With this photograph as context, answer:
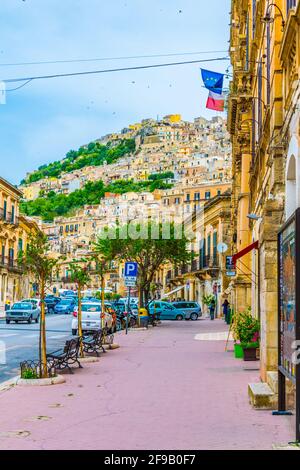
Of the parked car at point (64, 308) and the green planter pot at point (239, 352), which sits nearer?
the green planter pot at point (239, 352)

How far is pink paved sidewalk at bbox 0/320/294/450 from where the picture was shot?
845cm

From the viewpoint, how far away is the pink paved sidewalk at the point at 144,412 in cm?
845

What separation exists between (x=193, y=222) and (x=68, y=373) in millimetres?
55582

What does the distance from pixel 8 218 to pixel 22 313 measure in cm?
3821

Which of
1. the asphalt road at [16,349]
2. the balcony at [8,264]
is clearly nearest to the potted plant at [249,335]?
the asphalt road at [16,349]

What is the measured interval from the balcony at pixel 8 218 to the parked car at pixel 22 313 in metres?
33.5

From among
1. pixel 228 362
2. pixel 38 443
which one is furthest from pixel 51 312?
pixel 38 443

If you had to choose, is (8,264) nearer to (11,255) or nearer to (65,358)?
(11,255)

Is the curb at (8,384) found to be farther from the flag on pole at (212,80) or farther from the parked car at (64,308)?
the parked car at (64,308)

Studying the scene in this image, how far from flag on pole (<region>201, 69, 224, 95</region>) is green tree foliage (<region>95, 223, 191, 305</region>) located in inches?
760

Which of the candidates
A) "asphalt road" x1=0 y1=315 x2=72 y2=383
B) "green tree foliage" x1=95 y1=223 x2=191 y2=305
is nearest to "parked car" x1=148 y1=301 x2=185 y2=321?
"green tree foliage" x1=95 y1=223 x2=191 y2=305

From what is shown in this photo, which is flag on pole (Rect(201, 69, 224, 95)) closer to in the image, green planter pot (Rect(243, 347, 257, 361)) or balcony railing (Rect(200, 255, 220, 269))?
green planter pot (Rect(243, 347, 257, 361))

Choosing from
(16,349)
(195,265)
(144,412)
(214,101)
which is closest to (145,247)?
(214,101)

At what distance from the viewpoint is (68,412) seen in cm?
1078
